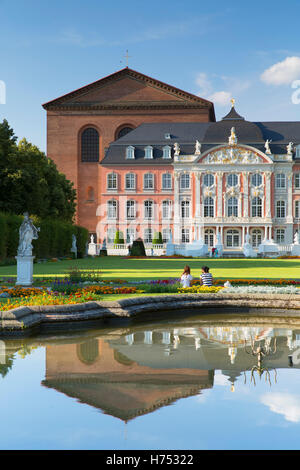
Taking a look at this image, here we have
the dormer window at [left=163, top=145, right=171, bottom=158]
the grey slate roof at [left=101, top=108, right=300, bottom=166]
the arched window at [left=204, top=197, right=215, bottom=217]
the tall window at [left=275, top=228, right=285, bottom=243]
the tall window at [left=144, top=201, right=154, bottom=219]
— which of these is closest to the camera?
the tall window at [left=275, top=228, right=285, bottom=243]

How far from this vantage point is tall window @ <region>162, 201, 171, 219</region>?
59844mm

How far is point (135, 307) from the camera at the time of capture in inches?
433

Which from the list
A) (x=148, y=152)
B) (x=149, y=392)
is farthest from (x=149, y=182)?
(x=149, y=392)

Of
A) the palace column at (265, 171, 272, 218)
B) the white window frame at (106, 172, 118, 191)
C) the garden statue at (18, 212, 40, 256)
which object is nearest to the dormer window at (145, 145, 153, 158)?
the white window frame at (106, 172, 118, 191)

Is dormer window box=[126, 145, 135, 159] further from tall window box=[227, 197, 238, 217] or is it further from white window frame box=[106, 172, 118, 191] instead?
tall window box=[227, 197, 238, 217]

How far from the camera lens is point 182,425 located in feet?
15.9

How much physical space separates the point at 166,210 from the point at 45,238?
2405cm

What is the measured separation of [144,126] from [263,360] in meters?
57.9

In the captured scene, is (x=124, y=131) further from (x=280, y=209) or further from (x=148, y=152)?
(x=280, y=209)

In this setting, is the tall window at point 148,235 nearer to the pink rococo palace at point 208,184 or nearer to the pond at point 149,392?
the pink rococo palace at point 208,184

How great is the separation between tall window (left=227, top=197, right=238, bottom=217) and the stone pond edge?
46254 millimetres

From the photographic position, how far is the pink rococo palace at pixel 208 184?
57.6 m
